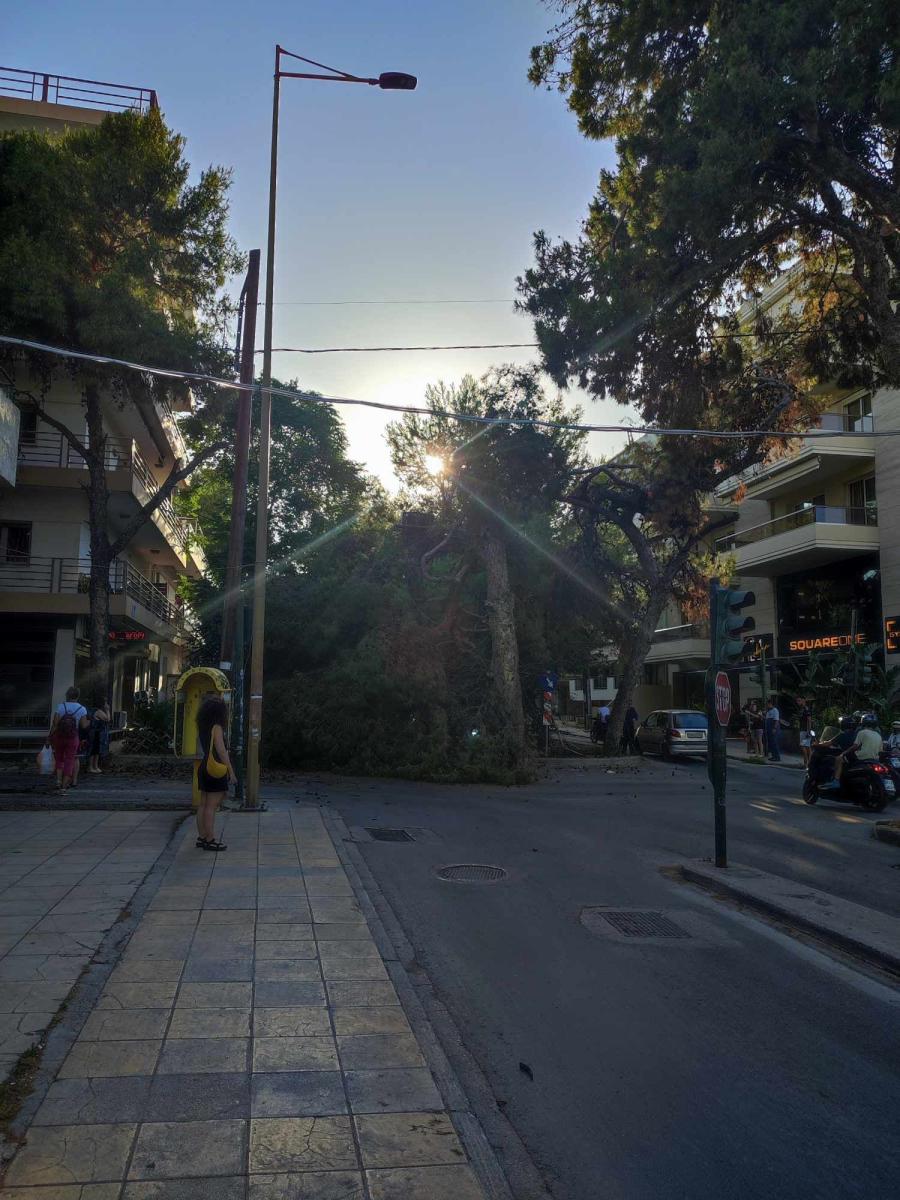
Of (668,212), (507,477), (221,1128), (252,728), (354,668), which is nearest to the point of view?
(221,1128)

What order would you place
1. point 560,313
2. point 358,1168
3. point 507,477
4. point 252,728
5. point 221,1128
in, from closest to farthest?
point 358,1168, point 221,1128, point 252,728, point 560,313, point 507,477

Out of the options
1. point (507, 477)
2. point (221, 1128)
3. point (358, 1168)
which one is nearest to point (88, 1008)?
point (221, 1128)

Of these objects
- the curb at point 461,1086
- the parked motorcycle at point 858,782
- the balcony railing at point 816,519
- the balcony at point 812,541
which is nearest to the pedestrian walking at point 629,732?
the balcony at point 812,541

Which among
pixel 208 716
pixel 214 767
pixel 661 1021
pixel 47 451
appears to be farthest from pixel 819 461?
pixel 661 1021

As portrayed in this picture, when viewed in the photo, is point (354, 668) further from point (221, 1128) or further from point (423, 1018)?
point (221, 1128)

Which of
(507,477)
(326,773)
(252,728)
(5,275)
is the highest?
(5,275)

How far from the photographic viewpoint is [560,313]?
16234 millimetres

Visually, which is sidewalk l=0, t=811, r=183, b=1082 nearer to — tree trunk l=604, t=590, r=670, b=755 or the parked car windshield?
tree trunk l=604, t=590, r=670, b=755

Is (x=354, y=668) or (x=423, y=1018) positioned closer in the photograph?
(x=423, y=1018)

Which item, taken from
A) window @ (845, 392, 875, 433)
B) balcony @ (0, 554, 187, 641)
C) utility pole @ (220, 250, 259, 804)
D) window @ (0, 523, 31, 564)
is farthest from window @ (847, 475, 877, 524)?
window @ (0, 523, 31, 564)

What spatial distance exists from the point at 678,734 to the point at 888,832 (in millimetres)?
16651

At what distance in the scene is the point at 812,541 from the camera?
30.7m

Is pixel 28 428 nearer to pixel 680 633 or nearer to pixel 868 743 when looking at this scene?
pixel 868 743

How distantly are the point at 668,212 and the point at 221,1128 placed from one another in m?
12.2
